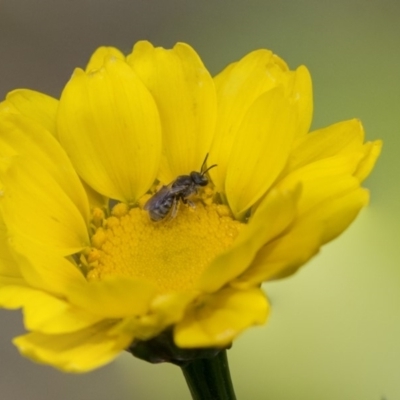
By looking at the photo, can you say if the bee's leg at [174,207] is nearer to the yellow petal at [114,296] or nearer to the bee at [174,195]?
the bee at [174,195]

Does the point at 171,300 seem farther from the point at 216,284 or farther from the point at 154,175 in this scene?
the point at 154,175

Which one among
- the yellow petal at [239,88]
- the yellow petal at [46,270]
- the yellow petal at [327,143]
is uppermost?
the yellow petal at [239,88]

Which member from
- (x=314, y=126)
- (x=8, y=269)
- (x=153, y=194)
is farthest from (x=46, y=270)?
(x=314, y=126)

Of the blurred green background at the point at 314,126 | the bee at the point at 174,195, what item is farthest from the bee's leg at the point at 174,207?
the blurred green background at the point at 314,126

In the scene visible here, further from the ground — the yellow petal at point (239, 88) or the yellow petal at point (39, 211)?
the yellow petal at point (239, 88)

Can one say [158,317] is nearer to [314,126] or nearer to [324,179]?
[324,179]

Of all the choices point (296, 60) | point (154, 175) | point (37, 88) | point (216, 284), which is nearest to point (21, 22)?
point (37, 88)
